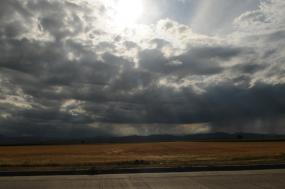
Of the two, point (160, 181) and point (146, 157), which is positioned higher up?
point (146, 157)

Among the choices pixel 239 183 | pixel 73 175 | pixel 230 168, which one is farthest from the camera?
pixel 230 168

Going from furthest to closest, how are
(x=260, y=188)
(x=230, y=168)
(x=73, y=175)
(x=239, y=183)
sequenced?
1. (x=230, y=168)
2. (x=73, y=175)
3. (x=239, y=183)
4. (x=260, y=188)

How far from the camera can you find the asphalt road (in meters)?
11.8

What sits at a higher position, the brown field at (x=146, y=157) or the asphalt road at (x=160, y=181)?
the brown field at (x=146, y=157)

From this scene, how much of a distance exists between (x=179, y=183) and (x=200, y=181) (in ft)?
3.06

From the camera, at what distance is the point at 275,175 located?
46.4ft

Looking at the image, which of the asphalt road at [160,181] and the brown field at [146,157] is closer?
the asphalt road at [160,181]

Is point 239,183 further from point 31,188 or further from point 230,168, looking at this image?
point 31,188

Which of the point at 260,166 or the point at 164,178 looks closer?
the point at 164,178

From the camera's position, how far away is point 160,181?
42.4 ft

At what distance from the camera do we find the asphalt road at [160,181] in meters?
11.8

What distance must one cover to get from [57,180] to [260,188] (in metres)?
7.48

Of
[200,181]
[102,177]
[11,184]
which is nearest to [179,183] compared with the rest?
[200,181]

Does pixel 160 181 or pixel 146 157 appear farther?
pixel 146 157
